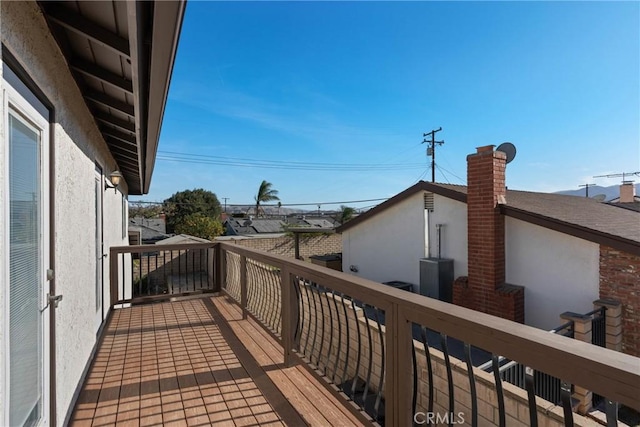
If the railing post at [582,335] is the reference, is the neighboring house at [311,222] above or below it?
above

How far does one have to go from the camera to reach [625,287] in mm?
4727

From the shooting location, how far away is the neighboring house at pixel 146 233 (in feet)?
42.9

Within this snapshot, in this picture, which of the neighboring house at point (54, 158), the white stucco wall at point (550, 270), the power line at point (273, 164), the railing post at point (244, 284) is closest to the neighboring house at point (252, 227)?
the power line at point (273, 164)

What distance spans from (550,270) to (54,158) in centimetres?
678

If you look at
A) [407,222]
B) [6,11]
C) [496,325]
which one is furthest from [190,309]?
[407,222]

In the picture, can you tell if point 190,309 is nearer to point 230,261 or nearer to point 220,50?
point 230,261

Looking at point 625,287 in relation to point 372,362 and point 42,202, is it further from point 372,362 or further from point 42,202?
point 42,202

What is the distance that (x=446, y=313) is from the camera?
1310 millimetres

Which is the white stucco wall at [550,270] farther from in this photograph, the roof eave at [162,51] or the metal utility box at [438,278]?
the roof eave at [162,51]

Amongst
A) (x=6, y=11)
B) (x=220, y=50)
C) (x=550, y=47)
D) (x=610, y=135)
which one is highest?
(x=220, y=50)

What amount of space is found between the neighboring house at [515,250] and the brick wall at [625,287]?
1cm

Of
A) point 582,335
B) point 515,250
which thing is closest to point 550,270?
point 515,250

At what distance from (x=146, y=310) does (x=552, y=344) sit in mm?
5296

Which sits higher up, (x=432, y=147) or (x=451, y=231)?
(x=432, y=147)
